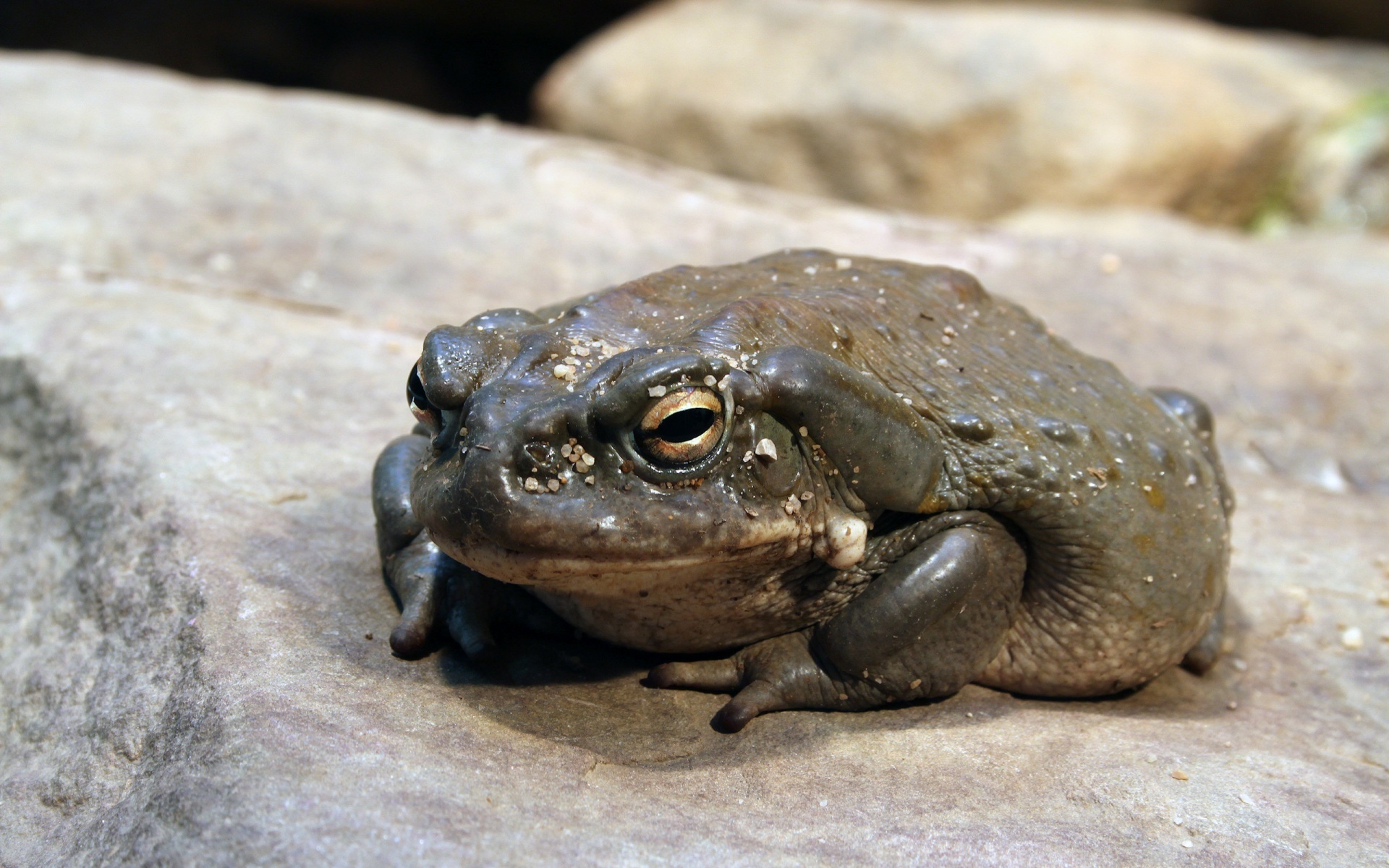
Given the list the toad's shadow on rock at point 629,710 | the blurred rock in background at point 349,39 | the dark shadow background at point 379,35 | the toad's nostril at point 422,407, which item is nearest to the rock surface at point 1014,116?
the dark shadow background at point 379,35

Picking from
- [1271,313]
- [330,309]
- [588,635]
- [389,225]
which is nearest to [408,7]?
[389,225]

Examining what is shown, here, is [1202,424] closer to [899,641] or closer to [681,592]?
[899,641]

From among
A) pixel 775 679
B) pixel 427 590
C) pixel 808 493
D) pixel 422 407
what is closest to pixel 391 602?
pixel 427 590

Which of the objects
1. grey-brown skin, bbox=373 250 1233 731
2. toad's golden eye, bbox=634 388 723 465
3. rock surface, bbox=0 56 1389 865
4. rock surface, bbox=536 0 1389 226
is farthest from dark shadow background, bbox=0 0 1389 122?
toad's golden eye, bbox=634 388 723 465

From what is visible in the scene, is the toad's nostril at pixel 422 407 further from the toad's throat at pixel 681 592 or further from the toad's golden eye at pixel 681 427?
the toad's golden eye at pixel 681 427

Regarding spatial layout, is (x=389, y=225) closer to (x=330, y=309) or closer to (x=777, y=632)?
(x=330, y=309)

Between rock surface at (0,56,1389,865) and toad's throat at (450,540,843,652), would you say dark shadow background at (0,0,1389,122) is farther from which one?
toad's throat at (450,540,843,652)
